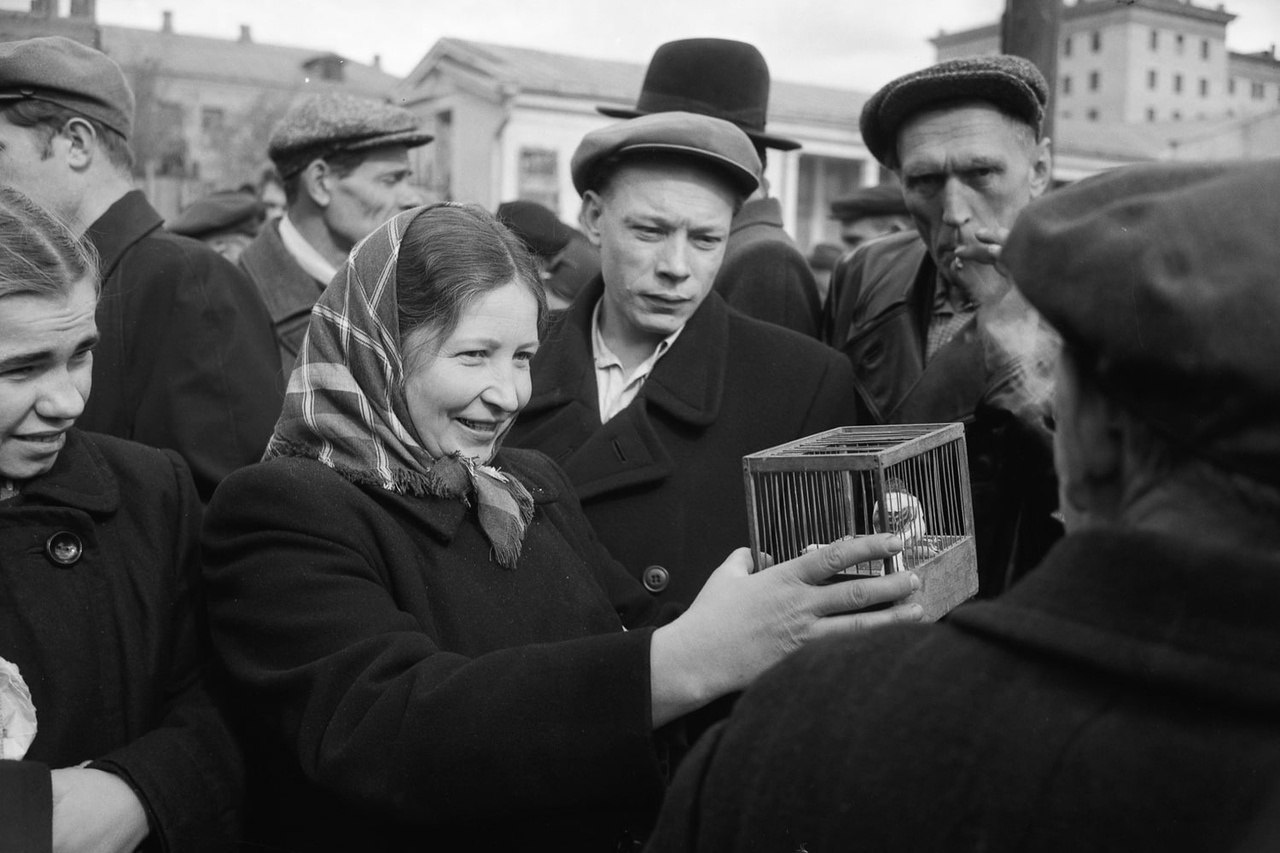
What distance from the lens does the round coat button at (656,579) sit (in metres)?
3.23

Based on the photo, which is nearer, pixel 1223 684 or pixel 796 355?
pixel 1223 684

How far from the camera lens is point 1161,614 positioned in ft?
4.12

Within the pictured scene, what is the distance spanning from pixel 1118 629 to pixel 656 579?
6.61 feet

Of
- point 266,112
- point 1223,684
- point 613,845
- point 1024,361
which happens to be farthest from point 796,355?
point 266,112

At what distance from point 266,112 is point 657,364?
51.6m

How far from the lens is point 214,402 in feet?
12.8

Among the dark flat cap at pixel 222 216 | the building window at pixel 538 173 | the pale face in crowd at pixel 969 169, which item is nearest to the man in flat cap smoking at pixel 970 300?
the pale face in crowd at pixel 969 169

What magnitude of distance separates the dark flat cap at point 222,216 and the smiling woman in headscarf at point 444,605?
675 cm

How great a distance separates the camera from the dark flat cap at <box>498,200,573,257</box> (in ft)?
15.0

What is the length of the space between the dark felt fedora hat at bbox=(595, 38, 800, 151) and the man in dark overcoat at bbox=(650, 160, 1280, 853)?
376 cm

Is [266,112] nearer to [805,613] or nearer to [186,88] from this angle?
[186,88]

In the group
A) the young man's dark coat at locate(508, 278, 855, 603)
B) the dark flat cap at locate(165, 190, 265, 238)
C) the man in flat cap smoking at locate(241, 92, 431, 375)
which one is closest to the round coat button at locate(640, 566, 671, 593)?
the young man's dark coat at locate(508, 278, 855, 603)

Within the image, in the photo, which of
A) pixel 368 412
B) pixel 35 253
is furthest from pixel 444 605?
pixel 35 253

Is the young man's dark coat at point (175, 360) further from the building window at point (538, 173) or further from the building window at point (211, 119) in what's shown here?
the building window at point (211, 119)
